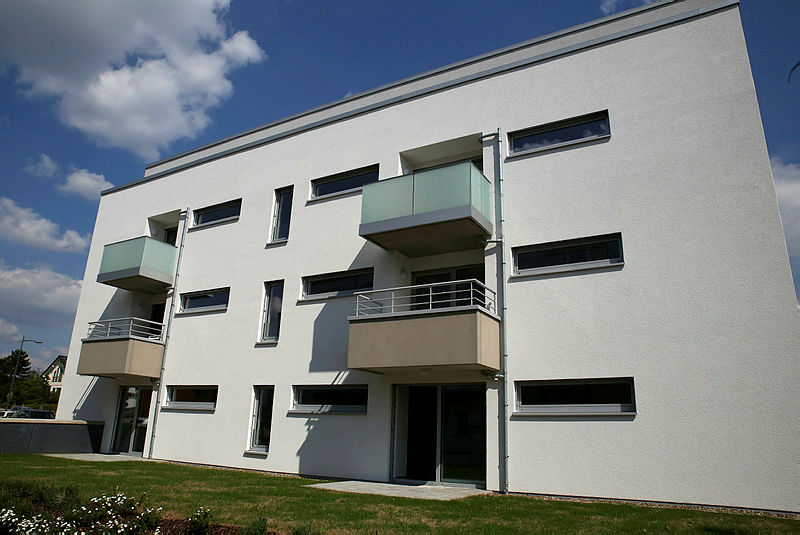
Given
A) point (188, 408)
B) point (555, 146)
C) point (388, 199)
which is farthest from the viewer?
point (188, 408)

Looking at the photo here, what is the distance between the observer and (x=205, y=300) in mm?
18047

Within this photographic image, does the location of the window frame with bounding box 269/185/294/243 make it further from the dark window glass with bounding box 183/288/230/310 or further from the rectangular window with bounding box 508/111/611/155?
the rectangular window with bounding box 508/111/611/155

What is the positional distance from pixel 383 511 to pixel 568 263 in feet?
21.0

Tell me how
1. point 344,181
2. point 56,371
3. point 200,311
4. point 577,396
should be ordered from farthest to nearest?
1. point 56,371
2. point 200,311
3. point 344,181
4. point 577,396

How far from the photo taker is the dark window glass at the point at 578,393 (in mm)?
10930

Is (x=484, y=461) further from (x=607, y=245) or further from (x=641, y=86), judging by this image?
(x=641, y=86)

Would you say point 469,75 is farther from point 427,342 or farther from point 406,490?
point 406,490

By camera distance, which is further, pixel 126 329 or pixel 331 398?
pixel 126 329

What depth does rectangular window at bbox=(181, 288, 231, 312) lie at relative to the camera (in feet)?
57.4

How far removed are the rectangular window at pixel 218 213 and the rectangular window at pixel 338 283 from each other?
13.7ft

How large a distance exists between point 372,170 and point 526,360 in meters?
6.79

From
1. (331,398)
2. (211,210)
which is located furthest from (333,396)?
(211,210)

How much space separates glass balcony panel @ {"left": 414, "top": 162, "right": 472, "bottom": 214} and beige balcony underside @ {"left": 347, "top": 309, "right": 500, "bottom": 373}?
2449mm

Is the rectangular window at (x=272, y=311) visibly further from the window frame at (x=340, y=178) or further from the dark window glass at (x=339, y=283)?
the window frame at (x=340, y=178)
